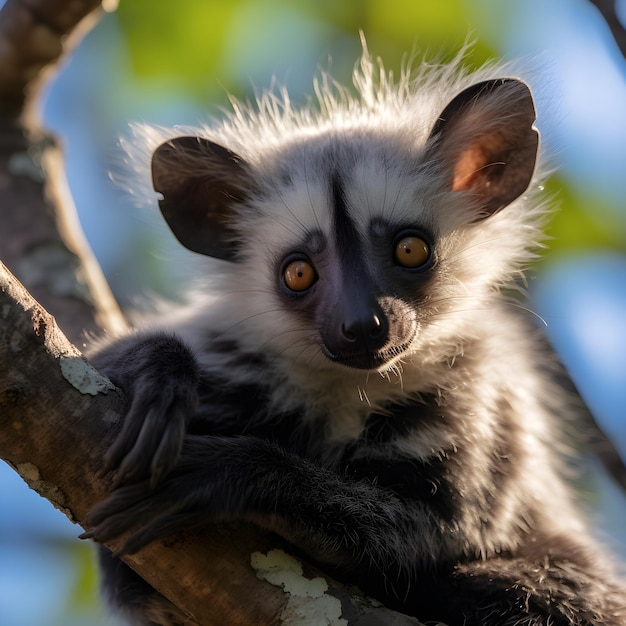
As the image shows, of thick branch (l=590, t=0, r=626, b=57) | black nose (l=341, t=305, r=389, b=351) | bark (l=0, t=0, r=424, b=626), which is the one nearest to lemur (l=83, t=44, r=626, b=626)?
black nose (l=341, t=305, r=389, b=351)

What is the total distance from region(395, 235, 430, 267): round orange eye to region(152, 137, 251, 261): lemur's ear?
872 mm

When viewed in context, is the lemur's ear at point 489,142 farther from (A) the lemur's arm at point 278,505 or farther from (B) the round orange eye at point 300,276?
(A) the lemur's arm at point 278,505

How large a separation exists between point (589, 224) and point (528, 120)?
146 centimetres

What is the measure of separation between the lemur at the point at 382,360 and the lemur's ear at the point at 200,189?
0.01 m

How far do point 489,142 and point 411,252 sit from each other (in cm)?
70

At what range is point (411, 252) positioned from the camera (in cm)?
355

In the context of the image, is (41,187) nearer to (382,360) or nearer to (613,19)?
(382,360)

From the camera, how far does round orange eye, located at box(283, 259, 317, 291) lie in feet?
11.8

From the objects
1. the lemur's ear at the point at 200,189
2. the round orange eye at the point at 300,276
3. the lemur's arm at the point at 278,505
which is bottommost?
the lemur's arm at the point at 278,505

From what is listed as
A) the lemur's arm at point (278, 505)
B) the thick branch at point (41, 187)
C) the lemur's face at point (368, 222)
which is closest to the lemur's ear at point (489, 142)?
the lemur's face at point (368, 222)

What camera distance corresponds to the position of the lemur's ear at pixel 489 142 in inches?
141

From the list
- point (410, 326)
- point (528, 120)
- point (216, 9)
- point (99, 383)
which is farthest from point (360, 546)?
point (216, 9)

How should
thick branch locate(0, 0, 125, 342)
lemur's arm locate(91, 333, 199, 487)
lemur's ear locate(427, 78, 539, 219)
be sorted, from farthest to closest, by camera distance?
thick branch locate(0, 0, 125, 342)
lemur's ear locate(427, 78, 539, 219)
lemur's arm locate(91, 333, 199, 487)

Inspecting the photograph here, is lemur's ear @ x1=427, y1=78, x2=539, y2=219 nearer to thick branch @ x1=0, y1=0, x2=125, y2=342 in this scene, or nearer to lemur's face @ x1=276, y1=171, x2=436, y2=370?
lemur's face @ x1=276, y1=171, x2=436, y2=370
